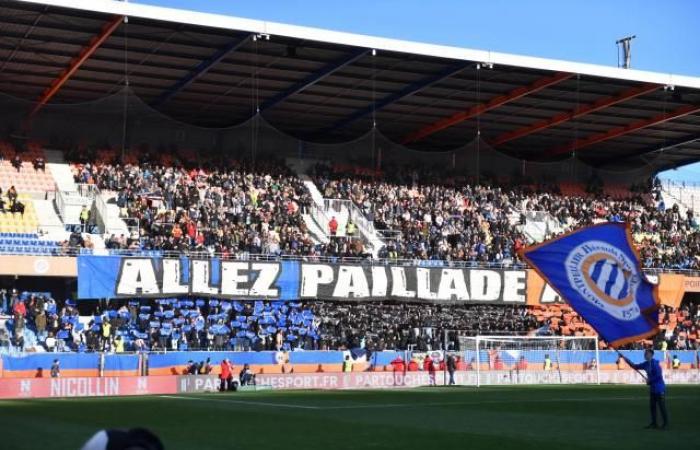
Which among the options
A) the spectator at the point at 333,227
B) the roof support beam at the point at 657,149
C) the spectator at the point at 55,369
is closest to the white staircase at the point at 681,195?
the roof support beam at the point at 657,149

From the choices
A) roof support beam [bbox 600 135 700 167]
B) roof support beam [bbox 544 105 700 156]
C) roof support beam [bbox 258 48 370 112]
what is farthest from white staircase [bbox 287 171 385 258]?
roof support beam [bbox 600 135 700 167]

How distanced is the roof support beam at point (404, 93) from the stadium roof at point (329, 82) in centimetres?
7

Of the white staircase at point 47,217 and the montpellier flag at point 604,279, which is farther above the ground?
the white staircase at point 47,217

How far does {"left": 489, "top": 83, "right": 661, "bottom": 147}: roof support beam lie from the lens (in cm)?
5556

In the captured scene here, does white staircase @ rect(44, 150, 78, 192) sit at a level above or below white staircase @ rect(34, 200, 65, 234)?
above

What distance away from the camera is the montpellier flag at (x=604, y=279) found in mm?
19578

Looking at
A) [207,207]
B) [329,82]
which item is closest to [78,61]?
[207,207]

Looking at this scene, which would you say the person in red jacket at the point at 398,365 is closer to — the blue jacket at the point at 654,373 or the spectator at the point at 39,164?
the spectator at the point at 39,164

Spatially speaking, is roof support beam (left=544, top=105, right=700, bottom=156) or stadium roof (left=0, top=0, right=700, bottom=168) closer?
stadium roof (left=0, top=0, right=700, bottom=168)

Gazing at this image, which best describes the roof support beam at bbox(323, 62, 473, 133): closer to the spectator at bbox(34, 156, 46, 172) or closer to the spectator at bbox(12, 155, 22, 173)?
the spectator at bbox(34, 156, 46, 172)

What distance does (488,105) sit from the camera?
189ft

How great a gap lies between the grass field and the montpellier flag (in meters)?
2.10

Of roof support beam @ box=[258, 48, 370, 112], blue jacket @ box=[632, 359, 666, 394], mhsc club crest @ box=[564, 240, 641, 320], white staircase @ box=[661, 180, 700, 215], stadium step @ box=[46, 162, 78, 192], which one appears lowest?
blue jacket @ box=[632, 359, 666, 394]

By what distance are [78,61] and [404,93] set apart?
16710mm
